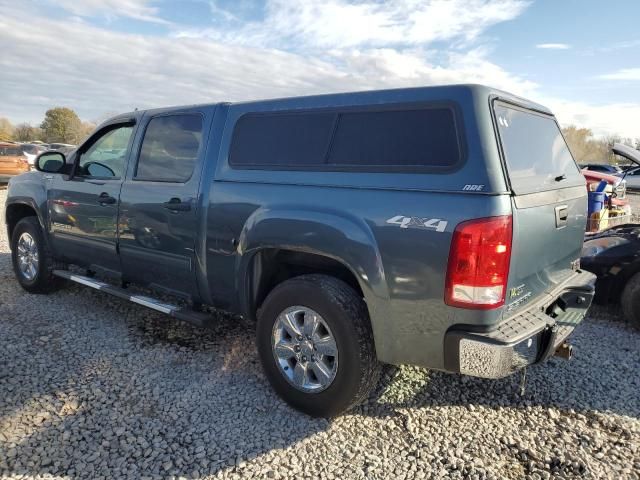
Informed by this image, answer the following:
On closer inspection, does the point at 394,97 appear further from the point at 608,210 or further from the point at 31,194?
the point at 608,210

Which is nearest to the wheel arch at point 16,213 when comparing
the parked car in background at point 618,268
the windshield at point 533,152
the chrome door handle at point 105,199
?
the chrome door handle at point 105,199

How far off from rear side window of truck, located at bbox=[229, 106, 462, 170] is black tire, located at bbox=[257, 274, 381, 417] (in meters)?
0.75

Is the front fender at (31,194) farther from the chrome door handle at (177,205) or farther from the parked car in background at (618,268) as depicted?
the parked car in background at (618,268)

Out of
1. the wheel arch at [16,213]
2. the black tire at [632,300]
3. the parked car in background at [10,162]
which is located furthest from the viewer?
the parked car in background at [10,162]

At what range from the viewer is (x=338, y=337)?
2.85 m

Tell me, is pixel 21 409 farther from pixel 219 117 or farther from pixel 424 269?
pixel 424 269

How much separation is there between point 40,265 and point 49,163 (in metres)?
1.14

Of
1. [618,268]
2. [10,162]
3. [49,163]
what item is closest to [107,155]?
[49,163]

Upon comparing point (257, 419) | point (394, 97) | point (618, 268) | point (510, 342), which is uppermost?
point (394, 97)

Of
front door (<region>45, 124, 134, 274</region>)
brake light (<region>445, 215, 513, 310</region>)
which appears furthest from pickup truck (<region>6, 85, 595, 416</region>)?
front door (<region>45, 124, 134, 274</region>)

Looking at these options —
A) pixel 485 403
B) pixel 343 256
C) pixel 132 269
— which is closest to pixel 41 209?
pixel 132 269

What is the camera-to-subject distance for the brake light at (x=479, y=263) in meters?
2.38

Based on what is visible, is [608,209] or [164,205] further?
[608,209]

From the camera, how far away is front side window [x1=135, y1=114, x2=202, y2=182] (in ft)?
12.2
